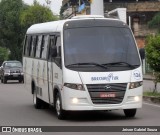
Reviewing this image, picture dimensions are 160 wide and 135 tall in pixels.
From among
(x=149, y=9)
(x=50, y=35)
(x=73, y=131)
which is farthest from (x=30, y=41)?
(x=149, y=9)

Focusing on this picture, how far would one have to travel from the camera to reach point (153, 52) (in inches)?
831

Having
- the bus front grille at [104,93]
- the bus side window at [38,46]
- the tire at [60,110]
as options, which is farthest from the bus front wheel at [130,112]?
the bus side window at [38,46]

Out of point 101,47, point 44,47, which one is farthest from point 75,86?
point 44,47

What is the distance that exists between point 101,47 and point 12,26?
232 ft

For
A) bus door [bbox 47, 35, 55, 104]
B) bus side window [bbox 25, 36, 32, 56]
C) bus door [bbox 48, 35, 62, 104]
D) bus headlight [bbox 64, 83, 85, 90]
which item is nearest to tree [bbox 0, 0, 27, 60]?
bus side window [bbox 25, 36, 32, 56]

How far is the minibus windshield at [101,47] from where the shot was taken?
47.7ft

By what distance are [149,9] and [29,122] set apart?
195 feet

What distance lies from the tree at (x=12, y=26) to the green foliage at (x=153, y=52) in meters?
63.3

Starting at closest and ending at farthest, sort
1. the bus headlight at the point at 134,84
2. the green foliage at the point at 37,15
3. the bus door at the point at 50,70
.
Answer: the bus headlight at the point at 134,84 < the bus door at the point at 50,70 < the green foliage at the point at 37,15

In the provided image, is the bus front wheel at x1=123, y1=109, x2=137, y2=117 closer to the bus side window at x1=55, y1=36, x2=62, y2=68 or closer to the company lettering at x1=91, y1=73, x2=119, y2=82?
the company lettering at x1=91, y1=73, x2=119, y2=82

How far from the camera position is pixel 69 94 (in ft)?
46.4

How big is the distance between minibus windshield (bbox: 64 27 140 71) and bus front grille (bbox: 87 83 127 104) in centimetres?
56

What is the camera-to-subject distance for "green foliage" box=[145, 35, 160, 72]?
21.0m

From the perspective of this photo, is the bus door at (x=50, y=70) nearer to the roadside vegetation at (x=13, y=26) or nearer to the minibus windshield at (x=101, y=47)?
the minibus windshield at (x=101, y=47)
